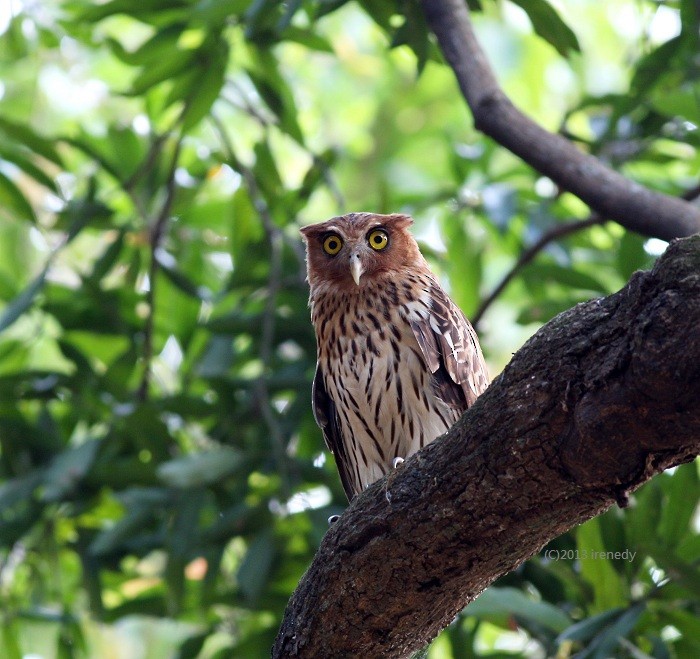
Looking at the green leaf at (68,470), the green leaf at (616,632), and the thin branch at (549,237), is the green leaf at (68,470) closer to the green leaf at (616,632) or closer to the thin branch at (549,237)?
the thin branch at (549,237)

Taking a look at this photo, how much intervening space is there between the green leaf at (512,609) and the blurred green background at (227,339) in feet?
0.03

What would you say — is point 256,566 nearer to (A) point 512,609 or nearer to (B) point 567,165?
(A) point 512,609

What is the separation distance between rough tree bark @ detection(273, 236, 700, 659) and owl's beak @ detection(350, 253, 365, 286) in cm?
132

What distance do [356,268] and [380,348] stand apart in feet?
1.14

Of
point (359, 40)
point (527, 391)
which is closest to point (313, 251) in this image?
point (527, 391)

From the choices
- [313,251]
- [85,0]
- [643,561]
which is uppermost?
[85,0]

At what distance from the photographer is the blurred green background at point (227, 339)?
391cm

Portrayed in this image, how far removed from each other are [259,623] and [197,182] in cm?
250

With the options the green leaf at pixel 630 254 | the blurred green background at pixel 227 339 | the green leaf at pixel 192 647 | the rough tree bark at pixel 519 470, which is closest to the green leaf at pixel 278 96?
the blurred green background at pixel 227 339

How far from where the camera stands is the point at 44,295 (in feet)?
17.6

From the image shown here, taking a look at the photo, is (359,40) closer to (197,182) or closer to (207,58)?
(197,182)

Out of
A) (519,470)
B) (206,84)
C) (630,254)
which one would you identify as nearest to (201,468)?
(206,84)

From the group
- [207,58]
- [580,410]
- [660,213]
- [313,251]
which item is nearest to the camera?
[580,410]

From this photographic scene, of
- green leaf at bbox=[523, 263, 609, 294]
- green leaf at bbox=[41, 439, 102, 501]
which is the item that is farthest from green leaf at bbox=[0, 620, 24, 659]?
green leaf at bbox=[523, 263, 609, 294]
